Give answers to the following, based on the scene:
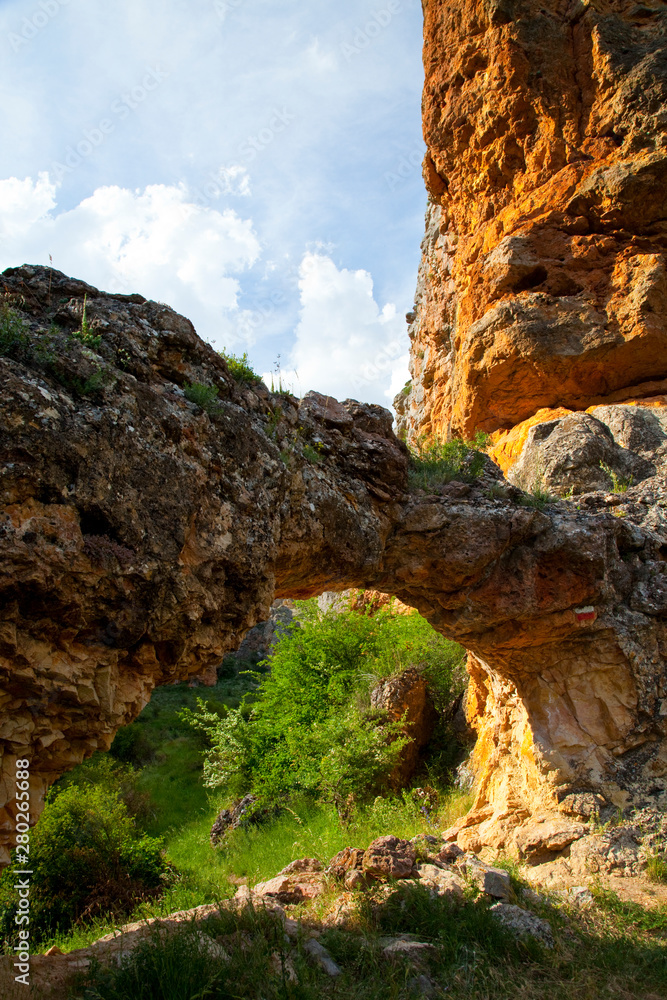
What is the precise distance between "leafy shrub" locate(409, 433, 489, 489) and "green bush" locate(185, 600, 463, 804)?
16.7 ft

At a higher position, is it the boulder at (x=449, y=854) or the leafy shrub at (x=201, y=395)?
the leafy shrub at (x=201, y=395)

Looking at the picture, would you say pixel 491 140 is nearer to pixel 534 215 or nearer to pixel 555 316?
pixel 534 215

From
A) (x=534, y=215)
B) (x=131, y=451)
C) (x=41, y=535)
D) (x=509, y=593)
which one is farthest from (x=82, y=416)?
(x=534, y=215)

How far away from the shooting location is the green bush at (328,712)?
9.91 meters

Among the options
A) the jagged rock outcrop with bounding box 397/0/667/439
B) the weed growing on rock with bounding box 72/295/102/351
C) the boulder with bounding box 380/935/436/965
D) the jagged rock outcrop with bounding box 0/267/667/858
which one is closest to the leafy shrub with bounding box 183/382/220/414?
the jagged rock outcrop with bounding box 0/267/667/858

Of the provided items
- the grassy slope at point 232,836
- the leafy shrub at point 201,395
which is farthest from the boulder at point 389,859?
the leafy shrub at point 201,395

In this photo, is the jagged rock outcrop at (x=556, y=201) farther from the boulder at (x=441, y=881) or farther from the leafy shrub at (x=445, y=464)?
the boulder at (x=441, y=881)

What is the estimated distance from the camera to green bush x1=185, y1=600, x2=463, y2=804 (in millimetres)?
9914

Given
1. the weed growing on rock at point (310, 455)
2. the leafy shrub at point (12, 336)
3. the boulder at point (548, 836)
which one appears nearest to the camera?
the leafy shrub at point (12, 336)

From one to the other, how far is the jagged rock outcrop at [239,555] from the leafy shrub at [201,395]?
0.03 metres

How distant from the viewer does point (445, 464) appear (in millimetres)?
7125

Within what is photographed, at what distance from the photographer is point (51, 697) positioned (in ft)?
11.8

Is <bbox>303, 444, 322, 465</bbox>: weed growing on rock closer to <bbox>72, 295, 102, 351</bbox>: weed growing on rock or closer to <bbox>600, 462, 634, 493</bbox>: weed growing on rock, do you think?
<bbox>72, 295, 102, 351</bbox>: weed growing on rock

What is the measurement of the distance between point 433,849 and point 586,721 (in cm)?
234
